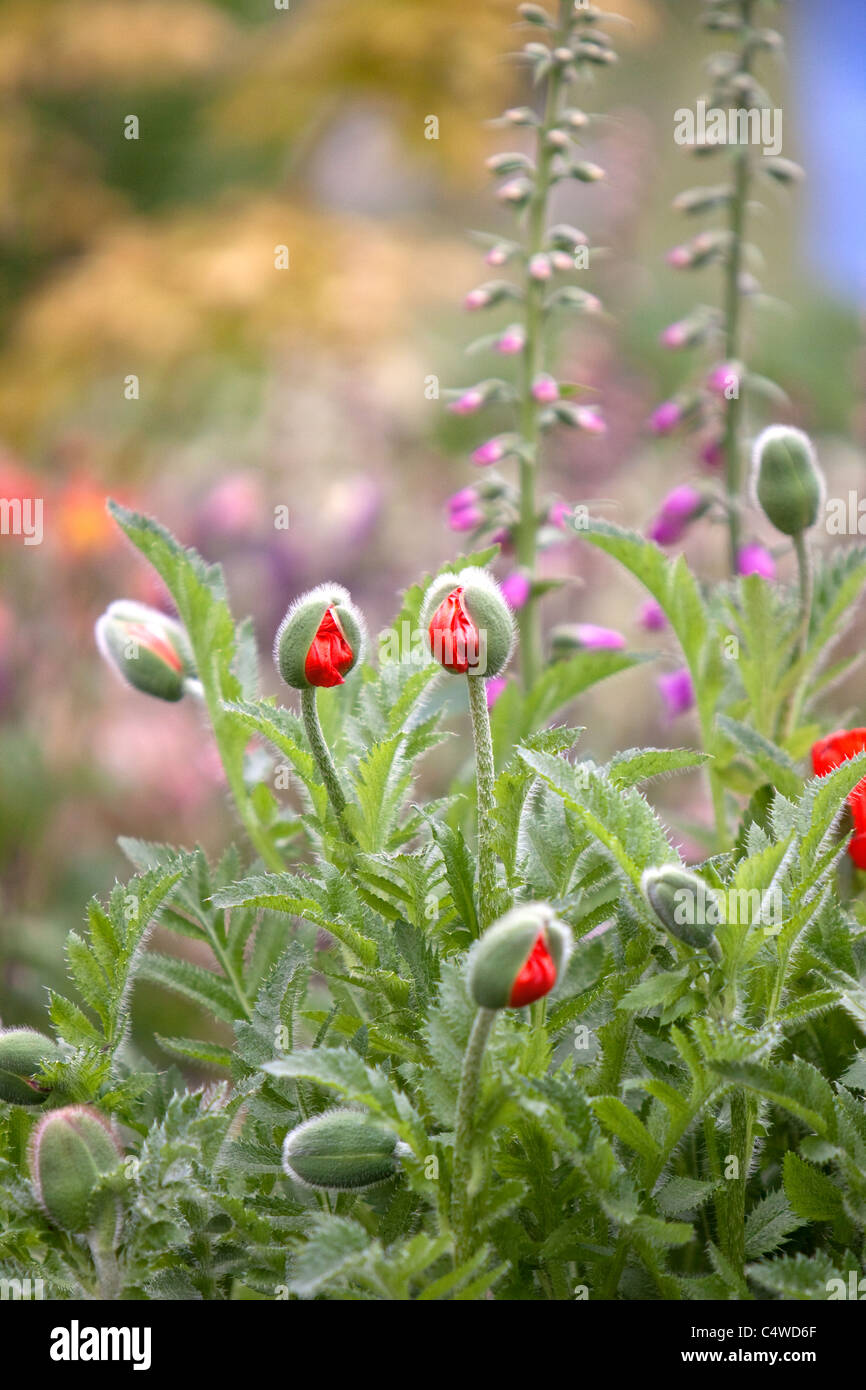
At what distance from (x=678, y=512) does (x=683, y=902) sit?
541 millimetres

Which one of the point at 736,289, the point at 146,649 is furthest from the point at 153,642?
the point at 736,289

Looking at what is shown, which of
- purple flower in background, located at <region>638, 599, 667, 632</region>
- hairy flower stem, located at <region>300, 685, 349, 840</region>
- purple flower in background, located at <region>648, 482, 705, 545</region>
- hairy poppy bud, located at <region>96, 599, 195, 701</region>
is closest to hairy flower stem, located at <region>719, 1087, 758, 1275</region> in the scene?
hairy flower stem, located at <region>300, 685, 349, 840</region>

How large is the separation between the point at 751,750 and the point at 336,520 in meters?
0.92

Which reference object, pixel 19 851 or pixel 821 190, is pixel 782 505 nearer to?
pixel 19 851

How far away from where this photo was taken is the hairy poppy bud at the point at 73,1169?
16.7 inches

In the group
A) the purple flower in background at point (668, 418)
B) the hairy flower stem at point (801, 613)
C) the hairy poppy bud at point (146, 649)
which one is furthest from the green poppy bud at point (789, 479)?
the purple flower in background at point (668, 418)

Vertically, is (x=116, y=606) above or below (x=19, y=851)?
below

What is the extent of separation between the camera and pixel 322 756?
1.65 feet

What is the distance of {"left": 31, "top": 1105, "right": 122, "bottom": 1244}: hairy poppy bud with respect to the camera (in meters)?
0.42

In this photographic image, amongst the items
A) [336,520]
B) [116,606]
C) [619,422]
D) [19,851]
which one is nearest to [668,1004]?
[116,606]

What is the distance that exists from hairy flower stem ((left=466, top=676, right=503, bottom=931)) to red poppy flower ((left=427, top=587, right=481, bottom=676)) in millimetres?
15

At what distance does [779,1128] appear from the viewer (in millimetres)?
524

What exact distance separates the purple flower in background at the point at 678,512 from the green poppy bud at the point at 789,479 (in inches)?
11.8

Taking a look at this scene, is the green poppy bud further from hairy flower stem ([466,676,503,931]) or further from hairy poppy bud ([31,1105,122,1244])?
hairy poppy bud ([31,1105,122,1244])
